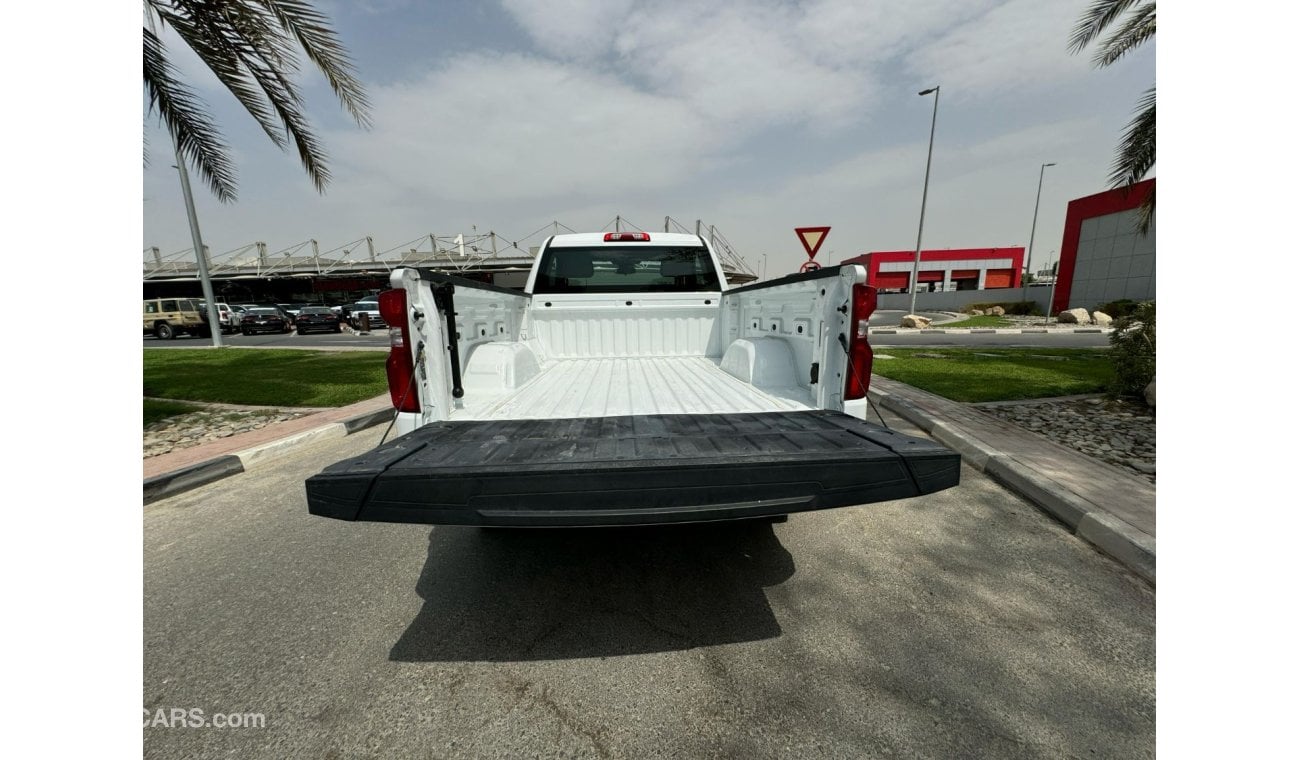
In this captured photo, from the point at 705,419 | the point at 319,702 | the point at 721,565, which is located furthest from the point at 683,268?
the point at 319,702

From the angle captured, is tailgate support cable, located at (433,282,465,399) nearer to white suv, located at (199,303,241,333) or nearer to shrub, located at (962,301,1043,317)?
white suv, located at (199,303,241,333)

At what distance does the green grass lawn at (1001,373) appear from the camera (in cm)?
654

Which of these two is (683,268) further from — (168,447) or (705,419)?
(168,447)

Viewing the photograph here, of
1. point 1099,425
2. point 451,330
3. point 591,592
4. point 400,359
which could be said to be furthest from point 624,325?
point 1099,425

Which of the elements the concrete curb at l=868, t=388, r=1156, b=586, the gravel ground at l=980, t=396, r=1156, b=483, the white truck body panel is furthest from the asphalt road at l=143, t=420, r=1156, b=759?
the gravel ground at l=980, t=396, r=1156, b=483

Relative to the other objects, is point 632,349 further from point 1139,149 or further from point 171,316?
point 171,316

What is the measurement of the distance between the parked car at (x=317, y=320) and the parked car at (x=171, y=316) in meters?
3.78

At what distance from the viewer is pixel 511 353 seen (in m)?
3.20

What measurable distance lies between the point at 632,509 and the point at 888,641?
140 cm

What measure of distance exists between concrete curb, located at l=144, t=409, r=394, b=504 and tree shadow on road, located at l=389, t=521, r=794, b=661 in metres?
2.60

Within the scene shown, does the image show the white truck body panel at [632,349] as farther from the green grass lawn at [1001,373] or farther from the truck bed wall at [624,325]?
the green grass lawn at [1001,373]

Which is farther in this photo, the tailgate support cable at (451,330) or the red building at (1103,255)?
the red building at (1103,255)

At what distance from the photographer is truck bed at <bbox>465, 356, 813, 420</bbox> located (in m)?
2.68

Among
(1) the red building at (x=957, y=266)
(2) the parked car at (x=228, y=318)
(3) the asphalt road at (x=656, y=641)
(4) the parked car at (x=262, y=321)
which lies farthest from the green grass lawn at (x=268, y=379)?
(1) the red building at (x=957, y=266)
